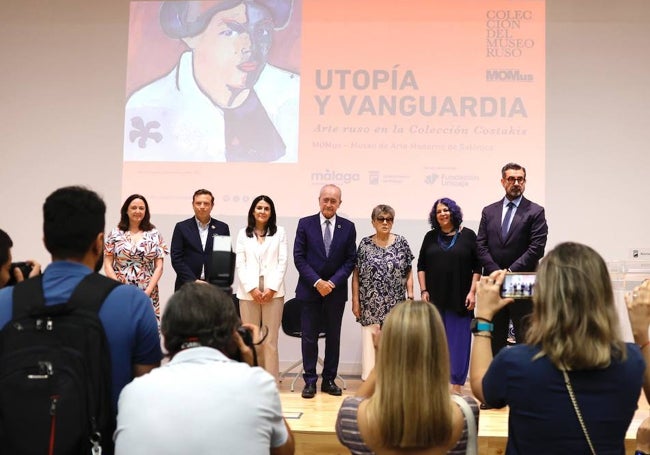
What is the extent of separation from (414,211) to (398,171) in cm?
38

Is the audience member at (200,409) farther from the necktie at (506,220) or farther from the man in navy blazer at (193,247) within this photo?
the man in navy blazer at (193,247)

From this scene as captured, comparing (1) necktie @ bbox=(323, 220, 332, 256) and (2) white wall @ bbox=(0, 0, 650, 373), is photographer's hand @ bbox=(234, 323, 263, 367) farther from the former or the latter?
(2) white wall @ bbox=(0, 0, 650, 373)

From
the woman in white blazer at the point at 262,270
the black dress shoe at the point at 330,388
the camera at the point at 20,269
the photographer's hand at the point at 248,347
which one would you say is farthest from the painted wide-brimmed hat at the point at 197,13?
the photographer's hand at the point at 248,347

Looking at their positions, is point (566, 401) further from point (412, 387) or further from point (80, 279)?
point (80, 279)

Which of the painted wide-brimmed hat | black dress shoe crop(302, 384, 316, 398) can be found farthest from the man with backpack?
the painted wide-brimmed hat

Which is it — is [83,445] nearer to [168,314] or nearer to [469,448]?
[168,314]

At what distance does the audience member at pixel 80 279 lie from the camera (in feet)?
5.15

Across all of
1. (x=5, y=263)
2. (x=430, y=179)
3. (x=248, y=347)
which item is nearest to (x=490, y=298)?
(x=248, y=347)

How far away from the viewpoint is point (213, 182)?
19.1 ft

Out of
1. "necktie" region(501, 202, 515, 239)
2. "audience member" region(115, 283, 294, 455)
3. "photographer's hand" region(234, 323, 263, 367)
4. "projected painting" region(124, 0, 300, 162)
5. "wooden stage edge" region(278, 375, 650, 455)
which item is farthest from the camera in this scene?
"projected painting" region(124, 0, 300, 162)

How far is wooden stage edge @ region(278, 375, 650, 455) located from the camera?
3.09m

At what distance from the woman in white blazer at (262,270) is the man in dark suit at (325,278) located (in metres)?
0.16

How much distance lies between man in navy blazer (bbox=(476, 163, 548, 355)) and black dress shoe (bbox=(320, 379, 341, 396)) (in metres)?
1.15

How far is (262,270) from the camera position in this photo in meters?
4.88
